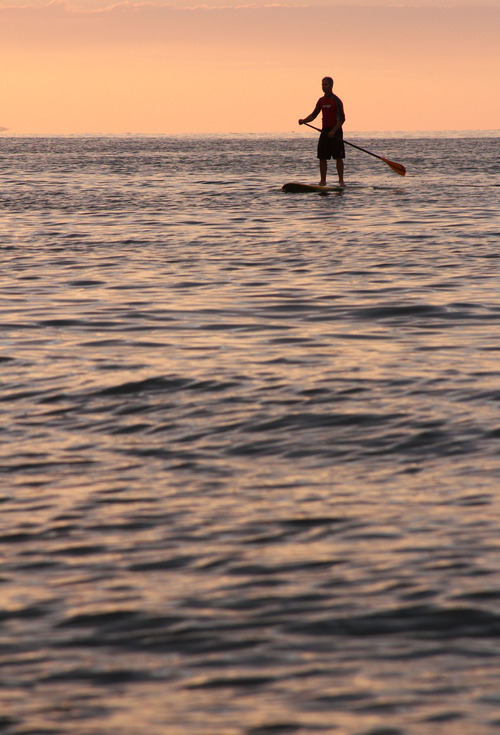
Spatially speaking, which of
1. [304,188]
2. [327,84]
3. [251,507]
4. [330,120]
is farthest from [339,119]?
[251,507]

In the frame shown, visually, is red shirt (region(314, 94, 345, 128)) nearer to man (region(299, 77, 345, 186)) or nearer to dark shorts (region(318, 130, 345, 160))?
man (region(299, 77, 345, 186))

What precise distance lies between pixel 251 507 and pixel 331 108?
2039cm

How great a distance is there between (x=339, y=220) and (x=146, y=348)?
12.6 metres

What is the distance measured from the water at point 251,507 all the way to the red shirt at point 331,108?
39.8 ft

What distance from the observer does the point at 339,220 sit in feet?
70.7

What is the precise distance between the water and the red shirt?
12139 mm

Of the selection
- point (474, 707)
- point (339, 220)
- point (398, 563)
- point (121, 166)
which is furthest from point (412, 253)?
point (121, 166)

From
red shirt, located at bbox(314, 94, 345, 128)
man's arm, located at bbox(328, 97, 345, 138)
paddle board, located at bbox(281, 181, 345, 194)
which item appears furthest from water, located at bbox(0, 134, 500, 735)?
paddle board, located at bbox(281, 181, 345, 194)

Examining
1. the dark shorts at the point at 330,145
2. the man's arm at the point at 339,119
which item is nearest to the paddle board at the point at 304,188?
the dark shorts at the point at 330,145

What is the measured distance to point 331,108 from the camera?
2464cm

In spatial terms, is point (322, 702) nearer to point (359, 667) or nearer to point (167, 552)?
point (359, 667)

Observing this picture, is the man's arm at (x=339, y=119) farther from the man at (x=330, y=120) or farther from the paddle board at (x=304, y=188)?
the paddle board at (x=304, y=188)

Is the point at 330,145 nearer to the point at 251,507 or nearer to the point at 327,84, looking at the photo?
the point at 327,84

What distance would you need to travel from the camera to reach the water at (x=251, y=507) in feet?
12.2
